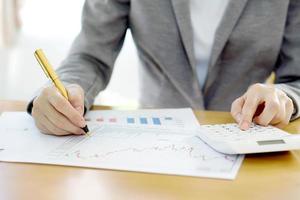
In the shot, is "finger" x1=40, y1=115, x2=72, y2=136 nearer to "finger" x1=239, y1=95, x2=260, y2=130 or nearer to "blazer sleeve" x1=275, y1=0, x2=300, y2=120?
"finger" x1=239, y1=95, x2=260, y2=130

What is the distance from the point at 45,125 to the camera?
0.71 m

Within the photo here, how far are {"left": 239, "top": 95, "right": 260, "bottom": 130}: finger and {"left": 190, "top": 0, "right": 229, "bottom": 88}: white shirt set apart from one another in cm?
32

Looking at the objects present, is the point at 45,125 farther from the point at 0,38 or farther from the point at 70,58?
the point at 0,38

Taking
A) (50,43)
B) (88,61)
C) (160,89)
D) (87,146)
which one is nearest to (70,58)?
(88,61)

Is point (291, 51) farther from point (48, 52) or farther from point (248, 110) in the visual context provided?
point (48, 52)

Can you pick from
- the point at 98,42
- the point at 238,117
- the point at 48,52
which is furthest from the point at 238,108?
the point at 48,52

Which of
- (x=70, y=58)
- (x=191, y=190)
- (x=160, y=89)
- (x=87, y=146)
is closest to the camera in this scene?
(x=191, y=190)

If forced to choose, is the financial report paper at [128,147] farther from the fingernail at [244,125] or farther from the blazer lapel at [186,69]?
the blazer lapel at [186,69]

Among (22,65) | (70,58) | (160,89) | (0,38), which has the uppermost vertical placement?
(70,58)

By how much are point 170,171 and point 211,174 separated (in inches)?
1.9

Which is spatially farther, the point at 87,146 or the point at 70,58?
the point at 70,58

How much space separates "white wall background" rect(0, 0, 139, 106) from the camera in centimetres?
214

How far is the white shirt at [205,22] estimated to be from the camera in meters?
1.02

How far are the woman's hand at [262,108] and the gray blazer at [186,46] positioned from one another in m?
0.24
